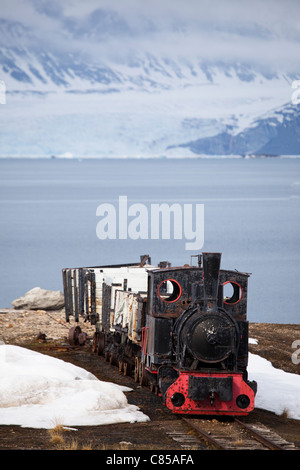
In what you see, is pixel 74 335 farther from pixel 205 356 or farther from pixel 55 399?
pixel 205 356

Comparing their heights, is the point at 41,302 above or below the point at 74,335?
above

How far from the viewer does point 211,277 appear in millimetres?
16531

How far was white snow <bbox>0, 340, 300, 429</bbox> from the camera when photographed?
621 inches

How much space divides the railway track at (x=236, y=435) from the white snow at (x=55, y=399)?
144cm

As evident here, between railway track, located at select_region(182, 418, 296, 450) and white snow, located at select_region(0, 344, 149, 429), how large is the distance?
1444 mm

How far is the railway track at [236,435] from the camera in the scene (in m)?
14.1

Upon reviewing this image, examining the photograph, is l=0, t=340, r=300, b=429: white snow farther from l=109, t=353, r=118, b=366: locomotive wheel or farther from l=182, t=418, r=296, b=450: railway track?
l=109, t=353, r=118, b=366: locomotive wheel

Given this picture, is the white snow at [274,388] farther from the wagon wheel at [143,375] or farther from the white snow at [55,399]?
the white snow at [55,399]

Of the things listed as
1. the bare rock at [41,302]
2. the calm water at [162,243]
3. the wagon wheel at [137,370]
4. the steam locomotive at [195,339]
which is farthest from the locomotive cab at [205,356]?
the calm water at [162,243]

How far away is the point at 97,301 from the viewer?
26250mm

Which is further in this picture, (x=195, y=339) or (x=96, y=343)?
(x=96, y=343)

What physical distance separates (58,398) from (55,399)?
7cm

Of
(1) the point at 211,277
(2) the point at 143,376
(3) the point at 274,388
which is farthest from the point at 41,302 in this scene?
(1) the point at 211,277
